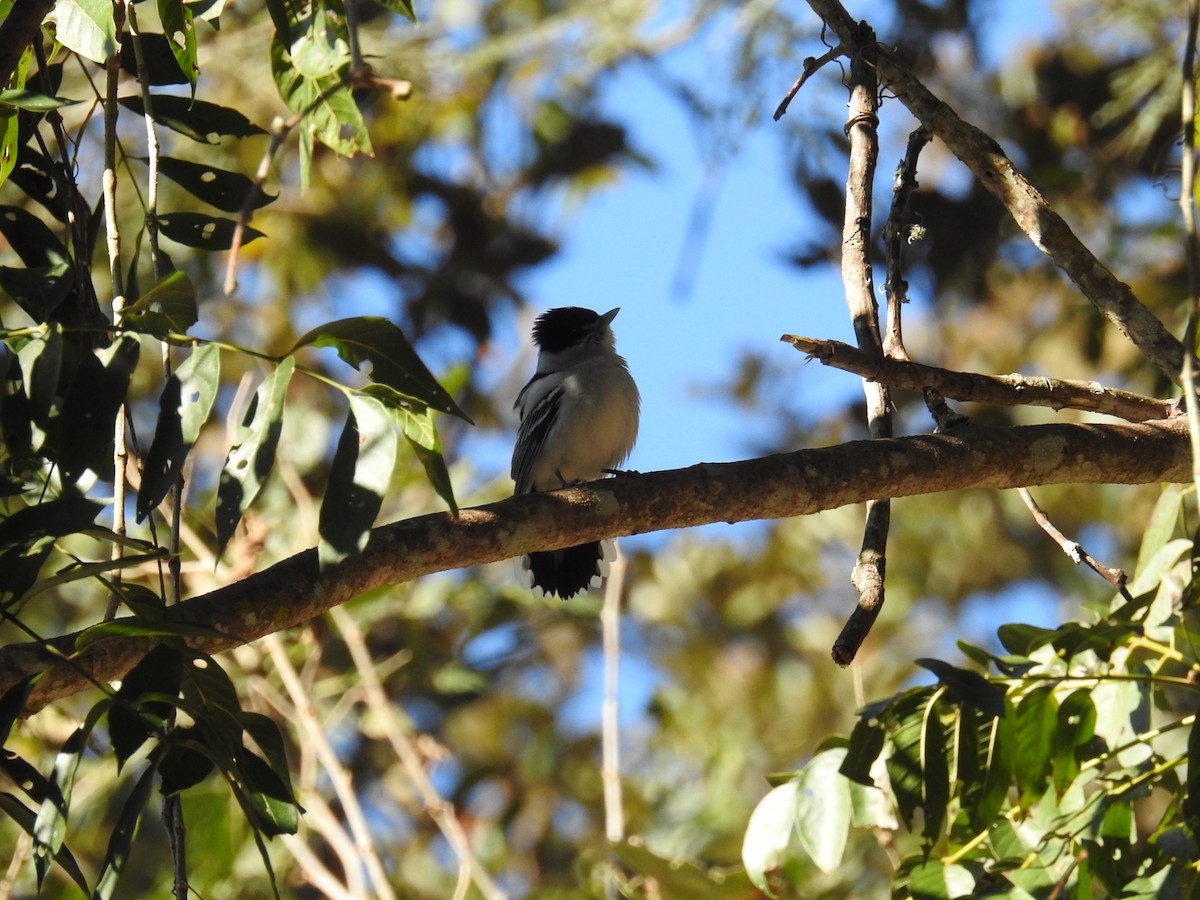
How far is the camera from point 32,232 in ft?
8.69

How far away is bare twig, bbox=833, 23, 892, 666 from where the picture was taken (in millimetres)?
2924

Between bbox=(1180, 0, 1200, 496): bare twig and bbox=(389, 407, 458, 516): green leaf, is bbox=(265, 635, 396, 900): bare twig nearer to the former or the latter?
bbox=(389, 407, 458, 516): green leaf

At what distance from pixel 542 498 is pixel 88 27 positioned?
128 centimetres

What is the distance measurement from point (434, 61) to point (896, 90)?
539cm

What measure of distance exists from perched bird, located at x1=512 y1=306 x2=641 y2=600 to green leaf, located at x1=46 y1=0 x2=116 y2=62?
3.06 metres

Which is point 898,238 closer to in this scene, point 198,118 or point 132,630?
point 198,118

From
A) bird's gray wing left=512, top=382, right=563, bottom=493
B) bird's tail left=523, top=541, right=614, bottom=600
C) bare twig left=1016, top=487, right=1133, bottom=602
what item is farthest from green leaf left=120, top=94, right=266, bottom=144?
bird's gray wing left=512, top=382, right=563, bottom=493

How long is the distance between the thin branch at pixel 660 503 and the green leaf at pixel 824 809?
1.82 feet

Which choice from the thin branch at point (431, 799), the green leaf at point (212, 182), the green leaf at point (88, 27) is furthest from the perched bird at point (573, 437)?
the green leaf at point (88, 27)

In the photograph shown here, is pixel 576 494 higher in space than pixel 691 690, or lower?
lower

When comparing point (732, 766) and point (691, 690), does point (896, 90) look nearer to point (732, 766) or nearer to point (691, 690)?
point (732, 766)

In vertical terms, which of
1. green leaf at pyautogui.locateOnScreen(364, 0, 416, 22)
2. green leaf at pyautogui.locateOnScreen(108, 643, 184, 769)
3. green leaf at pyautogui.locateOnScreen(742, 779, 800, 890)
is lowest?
green leaf at pyautogui.locateOnScreen(108, 643, 184, 769)

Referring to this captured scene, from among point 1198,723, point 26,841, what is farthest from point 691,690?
point 1198,723

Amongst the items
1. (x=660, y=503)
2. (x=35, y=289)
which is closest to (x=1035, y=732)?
(x=660, y=503)
